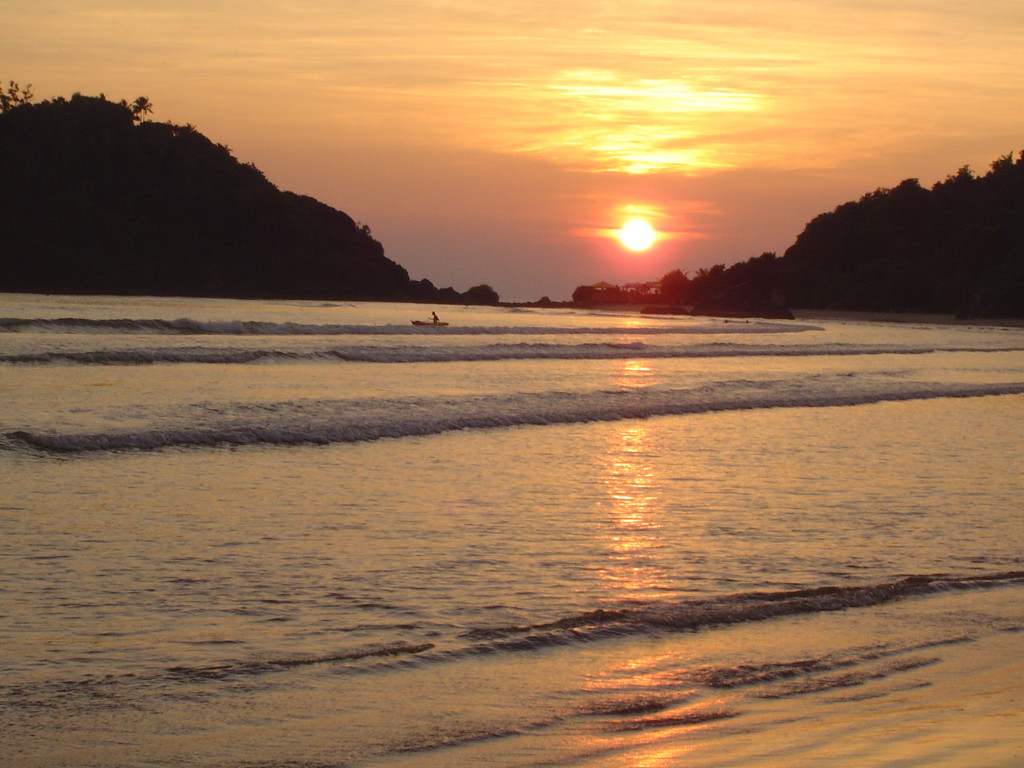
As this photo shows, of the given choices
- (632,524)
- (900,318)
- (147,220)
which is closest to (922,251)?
(900,318)

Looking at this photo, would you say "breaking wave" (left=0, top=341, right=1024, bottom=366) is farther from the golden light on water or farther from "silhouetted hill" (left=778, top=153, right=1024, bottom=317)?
"silhouetted hill" (left=778, top=153, right=1024, bottom=317)

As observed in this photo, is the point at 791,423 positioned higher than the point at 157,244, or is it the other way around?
the point at 157,244

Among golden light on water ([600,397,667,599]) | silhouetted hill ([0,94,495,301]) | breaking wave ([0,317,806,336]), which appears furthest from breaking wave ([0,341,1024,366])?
silhouetted hill ([0,94,495,301])

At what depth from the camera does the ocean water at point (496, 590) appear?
4602 millimetres

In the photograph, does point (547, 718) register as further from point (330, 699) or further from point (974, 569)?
point (974, 569)

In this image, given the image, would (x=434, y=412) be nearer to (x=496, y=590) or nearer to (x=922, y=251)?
(x=496, y=590)

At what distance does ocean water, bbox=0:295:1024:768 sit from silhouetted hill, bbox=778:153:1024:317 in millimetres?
80579

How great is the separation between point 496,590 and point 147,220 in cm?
9839

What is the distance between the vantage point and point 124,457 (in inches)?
447

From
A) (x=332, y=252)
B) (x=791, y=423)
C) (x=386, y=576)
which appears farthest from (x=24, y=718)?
(x=332, y=252)

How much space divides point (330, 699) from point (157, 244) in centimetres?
9848

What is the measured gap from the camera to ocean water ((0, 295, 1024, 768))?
4602 millimetres

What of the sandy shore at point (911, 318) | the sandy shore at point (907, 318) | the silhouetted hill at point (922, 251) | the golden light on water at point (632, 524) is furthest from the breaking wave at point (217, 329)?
the silhouetted hill at point (922, 251)

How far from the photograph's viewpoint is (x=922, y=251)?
345ft
